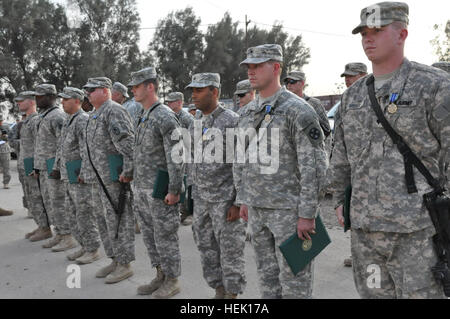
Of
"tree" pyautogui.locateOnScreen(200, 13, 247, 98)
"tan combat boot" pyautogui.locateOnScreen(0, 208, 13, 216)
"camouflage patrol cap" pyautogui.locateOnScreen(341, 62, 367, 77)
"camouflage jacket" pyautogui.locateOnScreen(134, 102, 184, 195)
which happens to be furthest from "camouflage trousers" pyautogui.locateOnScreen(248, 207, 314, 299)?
"tree" pyautogui.locateOnScreen(200, 13, 247, 98)

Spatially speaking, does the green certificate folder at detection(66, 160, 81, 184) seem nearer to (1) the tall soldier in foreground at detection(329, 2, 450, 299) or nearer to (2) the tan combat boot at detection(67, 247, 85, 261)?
(2) the tan combat boot at detection(67, 247, 85, 261)

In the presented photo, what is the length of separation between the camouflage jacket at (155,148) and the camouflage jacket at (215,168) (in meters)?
0.24

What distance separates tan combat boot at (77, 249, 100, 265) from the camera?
4.82 metres

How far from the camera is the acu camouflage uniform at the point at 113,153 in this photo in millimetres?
4250

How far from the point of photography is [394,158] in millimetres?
2070

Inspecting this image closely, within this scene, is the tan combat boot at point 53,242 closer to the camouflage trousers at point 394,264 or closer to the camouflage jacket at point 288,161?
the camouflage jacket at point 288,161

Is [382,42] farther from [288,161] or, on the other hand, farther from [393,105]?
[288,161]

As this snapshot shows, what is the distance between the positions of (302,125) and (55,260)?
381 centimetres

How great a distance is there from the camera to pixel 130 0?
32375mm

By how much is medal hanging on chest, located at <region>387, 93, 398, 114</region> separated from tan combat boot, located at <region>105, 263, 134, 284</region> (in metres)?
3.22

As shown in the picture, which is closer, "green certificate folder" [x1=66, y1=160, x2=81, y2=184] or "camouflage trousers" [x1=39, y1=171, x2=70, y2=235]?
"green certificate folder" [x1=66, y1=160, x2=81, y2=184]

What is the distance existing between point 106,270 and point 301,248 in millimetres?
2592
